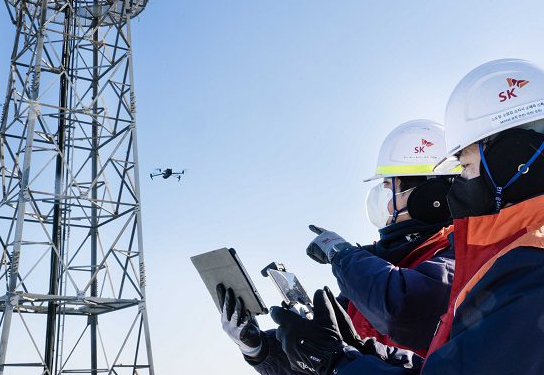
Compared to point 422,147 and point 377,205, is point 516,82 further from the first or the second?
point 377,205

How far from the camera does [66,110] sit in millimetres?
12070

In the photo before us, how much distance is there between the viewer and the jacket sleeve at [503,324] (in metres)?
1.56

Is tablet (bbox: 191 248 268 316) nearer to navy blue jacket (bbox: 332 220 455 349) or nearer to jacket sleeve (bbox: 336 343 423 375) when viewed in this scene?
navy blue jacket (bbox: 332 220 455 349)

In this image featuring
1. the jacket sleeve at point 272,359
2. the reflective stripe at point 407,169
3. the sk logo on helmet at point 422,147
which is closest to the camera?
the jacket sleeve at point 272,359

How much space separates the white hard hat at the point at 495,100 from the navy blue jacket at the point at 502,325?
29.7 inches

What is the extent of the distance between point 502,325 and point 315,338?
1.15m

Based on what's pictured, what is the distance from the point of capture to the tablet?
10.4ft

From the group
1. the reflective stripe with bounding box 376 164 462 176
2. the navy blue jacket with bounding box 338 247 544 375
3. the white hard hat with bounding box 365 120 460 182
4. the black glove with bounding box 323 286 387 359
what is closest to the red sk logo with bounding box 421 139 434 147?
the white hard hat with bounding box 365 120 460 182

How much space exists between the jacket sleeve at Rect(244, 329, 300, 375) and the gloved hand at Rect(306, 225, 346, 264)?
0.62m

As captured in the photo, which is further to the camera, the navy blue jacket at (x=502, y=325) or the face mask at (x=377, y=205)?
the face mask at (x=377, y=205)

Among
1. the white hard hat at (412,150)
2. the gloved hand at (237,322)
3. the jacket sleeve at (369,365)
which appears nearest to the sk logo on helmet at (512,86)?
the jacket sleeve at (369,365)

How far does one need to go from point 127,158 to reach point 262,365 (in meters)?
9.64

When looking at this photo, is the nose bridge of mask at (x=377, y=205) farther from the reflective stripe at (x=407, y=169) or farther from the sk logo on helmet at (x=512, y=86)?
the sk logo on helmet at (x=512, y=86)

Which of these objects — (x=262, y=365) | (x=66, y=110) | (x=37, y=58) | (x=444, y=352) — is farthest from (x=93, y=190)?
(x=444, y=352)
